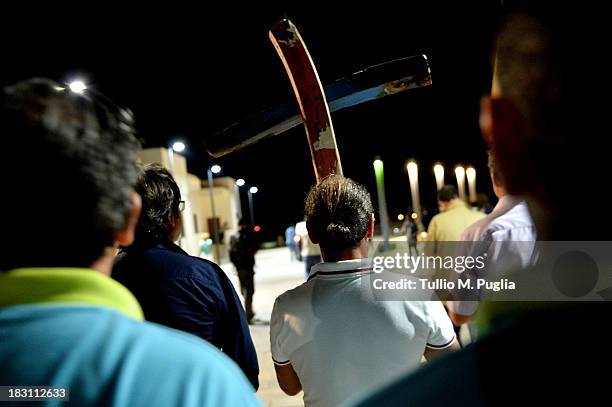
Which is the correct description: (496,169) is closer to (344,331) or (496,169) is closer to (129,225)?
(129,225)

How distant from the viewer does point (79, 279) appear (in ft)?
2.97

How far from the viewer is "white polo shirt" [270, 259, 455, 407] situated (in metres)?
2.04

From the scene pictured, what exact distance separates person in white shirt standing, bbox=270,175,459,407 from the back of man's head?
4.79 feet

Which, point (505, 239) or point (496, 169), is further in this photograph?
point (505, 239)

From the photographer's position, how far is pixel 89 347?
0.84 m

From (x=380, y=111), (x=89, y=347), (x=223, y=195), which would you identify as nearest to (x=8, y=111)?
(x=89, y=347)

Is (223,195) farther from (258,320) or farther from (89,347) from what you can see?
(89,347)

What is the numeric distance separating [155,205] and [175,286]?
52 centimetres

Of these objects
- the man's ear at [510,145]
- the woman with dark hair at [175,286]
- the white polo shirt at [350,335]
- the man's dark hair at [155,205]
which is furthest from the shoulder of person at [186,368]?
the man's dark hair at [155,205]

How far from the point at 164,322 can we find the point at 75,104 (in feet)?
6.04

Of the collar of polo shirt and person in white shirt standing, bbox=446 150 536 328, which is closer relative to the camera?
the collar of polo shirt

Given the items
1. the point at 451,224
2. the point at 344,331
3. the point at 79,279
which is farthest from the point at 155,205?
the point at 451,224

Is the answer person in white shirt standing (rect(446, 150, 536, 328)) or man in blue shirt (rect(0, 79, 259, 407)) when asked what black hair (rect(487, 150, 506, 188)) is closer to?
person in white shirt standing (rect(446, 150, 536, 328))

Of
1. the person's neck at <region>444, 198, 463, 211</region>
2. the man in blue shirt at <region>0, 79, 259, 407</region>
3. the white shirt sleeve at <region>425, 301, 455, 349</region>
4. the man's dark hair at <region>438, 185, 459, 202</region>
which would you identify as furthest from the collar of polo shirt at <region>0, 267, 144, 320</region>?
the man's dark hair at <region>438, 185, 459, 202</region>
